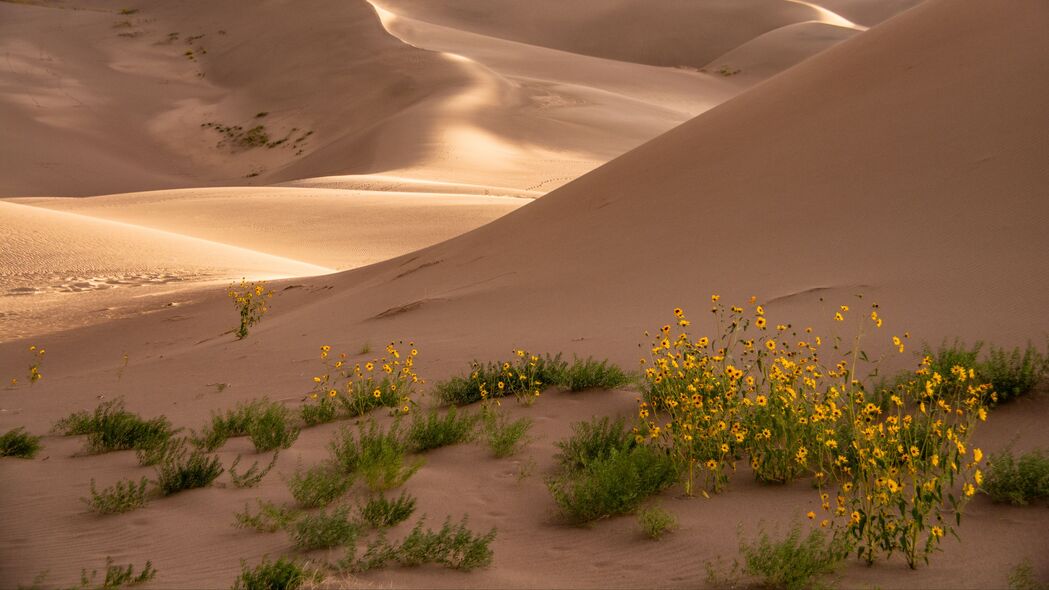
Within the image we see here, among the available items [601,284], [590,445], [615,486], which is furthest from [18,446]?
[601,284]

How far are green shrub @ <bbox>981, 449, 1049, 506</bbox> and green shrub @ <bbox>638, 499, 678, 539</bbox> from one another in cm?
139

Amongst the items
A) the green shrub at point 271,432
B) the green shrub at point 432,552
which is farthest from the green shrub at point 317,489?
the green shrub at point 271,432

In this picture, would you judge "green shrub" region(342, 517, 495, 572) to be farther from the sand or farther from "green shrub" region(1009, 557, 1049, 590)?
"green shrub" region(1009, 557, 1049, 590)

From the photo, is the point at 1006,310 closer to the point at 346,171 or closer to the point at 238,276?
the point at 238,276

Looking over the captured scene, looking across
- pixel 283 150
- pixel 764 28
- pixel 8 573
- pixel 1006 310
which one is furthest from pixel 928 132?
pixel 764 28

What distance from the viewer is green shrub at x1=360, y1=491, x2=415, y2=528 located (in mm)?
4047

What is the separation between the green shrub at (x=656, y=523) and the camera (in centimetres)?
385

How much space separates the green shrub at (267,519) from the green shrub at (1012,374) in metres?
3.87

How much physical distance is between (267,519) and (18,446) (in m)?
2.51

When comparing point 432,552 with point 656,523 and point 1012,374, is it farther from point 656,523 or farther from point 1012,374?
point 1012,374

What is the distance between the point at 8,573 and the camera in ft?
11.8

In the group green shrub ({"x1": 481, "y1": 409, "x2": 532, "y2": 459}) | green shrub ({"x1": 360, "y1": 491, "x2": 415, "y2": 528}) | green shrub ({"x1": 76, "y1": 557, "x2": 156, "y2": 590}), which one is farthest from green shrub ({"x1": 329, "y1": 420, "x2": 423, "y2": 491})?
green shrub ({"x1": 76, "y1": 557, "x2": 156, "y2": 590})

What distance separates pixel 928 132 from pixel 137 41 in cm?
6870

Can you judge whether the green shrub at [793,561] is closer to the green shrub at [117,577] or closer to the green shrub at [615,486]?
the green shrub at [615,486]
